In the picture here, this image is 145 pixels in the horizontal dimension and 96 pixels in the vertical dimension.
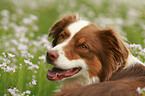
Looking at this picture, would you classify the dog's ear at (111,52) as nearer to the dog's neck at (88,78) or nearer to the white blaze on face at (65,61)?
the dog's neck at (88,78)

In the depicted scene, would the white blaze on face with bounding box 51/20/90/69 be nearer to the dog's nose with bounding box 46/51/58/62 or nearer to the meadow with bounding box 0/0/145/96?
the dog's nose with bounding box 46/51/58/62

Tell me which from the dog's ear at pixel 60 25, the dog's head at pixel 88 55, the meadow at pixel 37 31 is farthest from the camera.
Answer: the dog's ear at pixel 60 25

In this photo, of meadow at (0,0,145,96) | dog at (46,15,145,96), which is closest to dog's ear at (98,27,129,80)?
dog at (46,15,145,96)

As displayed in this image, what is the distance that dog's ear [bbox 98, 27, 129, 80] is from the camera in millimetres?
3873

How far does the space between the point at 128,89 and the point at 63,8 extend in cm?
954

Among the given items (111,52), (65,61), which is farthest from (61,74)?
→ (111,52)

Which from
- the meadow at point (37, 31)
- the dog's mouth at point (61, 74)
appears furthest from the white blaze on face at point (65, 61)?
the meadow at point (37, 31)

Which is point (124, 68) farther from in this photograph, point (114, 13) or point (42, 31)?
point (114, 13)

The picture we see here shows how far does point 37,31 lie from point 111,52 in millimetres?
6553

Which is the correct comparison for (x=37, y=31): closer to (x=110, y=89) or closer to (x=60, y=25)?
(x=60, y=25)

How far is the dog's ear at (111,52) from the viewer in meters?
3.87

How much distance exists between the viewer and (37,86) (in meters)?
4.27

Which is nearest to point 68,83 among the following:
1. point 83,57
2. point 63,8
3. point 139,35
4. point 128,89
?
point 83,57

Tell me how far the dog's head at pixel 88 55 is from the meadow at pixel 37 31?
43 centimetres
